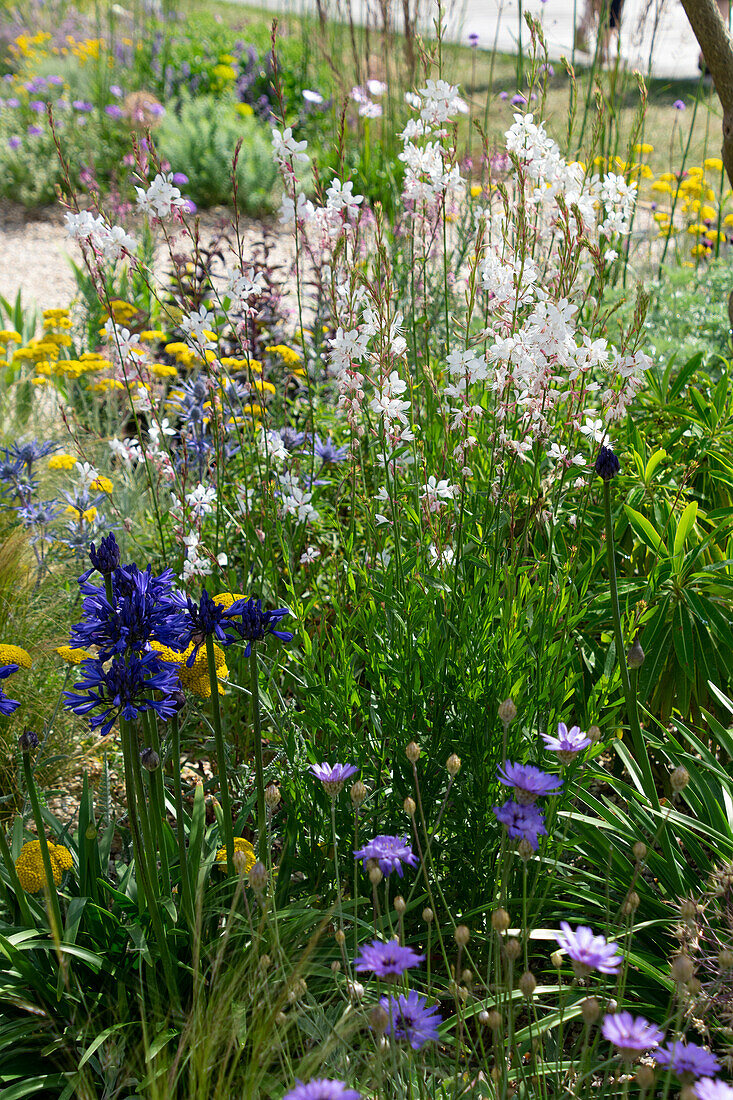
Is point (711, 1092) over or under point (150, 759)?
over

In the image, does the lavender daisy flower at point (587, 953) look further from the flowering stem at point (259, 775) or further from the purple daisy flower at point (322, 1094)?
the flowering stem at point (259, 775)

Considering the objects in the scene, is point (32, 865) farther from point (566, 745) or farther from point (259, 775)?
point (566, 745)

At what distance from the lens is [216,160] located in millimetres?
8531

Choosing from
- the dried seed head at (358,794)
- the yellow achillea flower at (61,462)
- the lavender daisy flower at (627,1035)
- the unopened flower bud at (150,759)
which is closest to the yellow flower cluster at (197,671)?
the unopened flower bud at (150,759)

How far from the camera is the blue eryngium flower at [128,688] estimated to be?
1471 mm

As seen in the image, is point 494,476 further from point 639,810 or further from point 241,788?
point 241,788

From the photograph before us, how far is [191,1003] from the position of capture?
177 centimetres

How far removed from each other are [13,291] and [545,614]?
6.82 m

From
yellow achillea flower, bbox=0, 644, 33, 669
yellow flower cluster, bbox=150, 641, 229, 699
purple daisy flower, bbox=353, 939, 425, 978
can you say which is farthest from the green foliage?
purple daisy flower, bbox=353, 939, 425, 978

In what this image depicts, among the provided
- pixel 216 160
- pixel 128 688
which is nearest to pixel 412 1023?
pixel 128 688

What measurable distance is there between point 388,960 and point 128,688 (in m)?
0.63

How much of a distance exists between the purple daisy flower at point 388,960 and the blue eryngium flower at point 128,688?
556 millimetres

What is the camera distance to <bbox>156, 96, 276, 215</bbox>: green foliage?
8555 mm

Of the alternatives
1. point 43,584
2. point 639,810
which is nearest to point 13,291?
point 43,584
